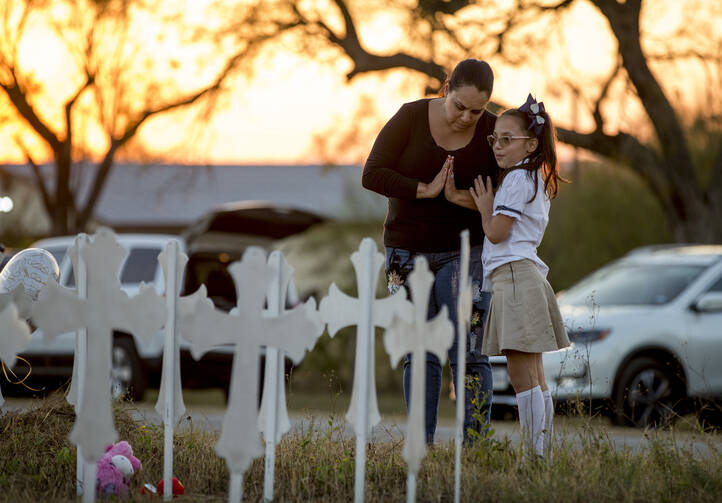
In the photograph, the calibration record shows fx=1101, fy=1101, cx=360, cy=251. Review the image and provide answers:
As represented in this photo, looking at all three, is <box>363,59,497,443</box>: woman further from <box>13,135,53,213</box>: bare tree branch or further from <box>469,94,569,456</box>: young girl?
<box>13,135,53,213</box>: bare tree branch

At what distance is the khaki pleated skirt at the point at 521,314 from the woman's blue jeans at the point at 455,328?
211 millimetres

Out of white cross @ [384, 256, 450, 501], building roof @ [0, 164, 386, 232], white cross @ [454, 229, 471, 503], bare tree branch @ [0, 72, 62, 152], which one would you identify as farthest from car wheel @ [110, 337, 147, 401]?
building roof @ [0, 164, 386, 232]

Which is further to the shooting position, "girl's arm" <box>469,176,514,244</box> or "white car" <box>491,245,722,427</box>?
"white car" <box>491,245,722,427</box>

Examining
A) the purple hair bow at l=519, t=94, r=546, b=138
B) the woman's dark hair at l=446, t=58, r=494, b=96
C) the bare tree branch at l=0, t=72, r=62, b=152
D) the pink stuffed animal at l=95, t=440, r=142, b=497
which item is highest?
the bare tree branch at l=0, t=72, r=62, b=152

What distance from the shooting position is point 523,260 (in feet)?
16.7

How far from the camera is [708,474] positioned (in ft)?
15.7

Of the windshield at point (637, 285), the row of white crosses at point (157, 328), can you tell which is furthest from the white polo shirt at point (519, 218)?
the windshield at point (637, 285)

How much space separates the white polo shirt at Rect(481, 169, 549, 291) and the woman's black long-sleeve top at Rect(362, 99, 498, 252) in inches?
10.4

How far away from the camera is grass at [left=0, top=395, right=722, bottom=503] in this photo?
4.49 m

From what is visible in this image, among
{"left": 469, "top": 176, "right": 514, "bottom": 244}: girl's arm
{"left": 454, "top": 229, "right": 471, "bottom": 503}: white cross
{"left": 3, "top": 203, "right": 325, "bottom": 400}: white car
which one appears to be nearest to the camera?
{"left": 454, "top": 229, "right": 471, "bottom": 503}: white cross

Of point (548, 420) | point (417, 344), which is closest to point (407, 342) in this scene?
point (417, 344)

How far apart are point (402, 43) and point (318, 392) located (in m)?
5.46

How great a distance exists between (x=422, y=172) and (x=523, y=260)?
2.23 feet

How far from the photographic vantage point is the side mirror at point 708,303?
31.3 ft
